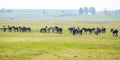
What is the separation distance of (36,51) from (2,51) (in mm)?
3297

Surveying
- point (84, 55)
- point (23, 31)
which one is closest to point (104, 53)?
point (84, 55)

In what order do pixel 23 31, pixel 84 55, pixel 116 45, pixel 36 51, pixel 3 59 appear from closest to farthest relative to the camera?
pixel 3 59 → pixel 84 55 → pixel 36 51 → pixel 116 45 → pixel 23 31

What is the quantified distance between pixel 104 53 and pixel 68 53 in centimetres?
334

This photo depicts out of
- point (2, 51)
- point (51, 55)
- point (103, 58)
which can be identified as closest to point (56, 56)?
point (51, 55)

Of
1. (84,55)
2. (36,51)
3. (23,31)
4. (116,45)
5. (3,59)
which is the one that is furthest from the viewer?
(23,31)

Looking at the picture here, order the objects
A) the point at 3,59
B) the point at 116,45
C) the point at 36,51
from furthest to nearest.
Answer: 1. the point at 116,45
2. the point at 36,51
3. the point at 3,59

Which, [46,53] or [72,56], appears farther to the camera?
[46,53]

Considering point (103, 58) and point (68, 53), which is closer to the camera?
point (103, 58)

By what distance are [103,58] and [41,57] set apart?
208 inches

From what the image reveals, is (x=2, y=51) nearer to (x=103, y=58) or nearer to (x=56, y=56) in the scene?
(x=56, y=56)

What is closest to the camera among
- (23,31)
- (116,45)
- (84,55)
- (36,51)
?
(84,55)

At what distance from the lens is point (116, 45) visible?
33500 mm

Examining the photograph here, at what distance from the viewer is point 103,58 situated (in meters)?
24.7

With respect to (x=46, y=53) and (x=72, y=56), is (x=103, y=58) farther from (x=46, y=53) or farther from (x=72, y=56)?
(x=46, y=53)
